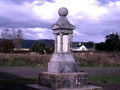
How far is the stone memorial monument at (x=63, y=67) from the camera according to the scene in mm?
10695

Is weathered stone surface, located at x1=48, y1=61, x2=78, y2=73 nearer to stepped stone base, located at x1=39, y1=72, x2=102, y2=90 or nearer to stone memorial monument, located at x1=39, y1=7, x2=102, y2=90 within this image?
stone memorial monument, located at x1=39, y1=7, x2=102, y2=90

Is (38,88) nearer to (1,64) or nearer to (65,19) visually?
(65,19)

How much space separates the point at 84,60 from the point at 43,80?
23.6 metres

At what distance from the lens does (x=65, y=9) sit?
11828 millimetres

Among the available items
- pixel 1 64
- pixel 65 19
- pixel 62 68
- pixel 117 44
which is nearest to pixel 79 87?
pixel 62 68

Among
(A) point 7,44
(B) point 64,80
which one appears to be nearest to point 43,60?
(B) point 64,80

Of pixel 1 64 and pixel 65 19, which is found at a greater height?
pixel 65 19

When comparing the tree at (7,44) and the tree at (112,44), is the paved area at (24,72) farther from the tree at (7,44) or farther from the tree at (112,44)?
the tree at (7,44)

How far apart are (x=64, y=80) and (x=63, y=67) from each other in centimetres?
75

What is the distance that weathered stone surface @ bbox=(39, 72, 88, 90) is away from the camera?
10.6 metres

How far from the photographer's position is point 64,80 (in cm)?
1069

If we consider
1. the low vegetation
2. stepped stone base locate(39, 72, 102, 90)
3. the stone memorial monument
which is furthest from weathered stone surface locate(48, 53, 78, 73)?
the low vegetation

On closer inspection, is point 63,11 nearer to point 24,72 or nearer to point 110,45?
point 24,72

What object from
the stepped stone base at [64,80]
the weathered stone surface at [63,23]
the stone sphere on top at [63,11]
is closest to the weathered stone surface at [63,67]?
the stepped stone base at [64,80]
